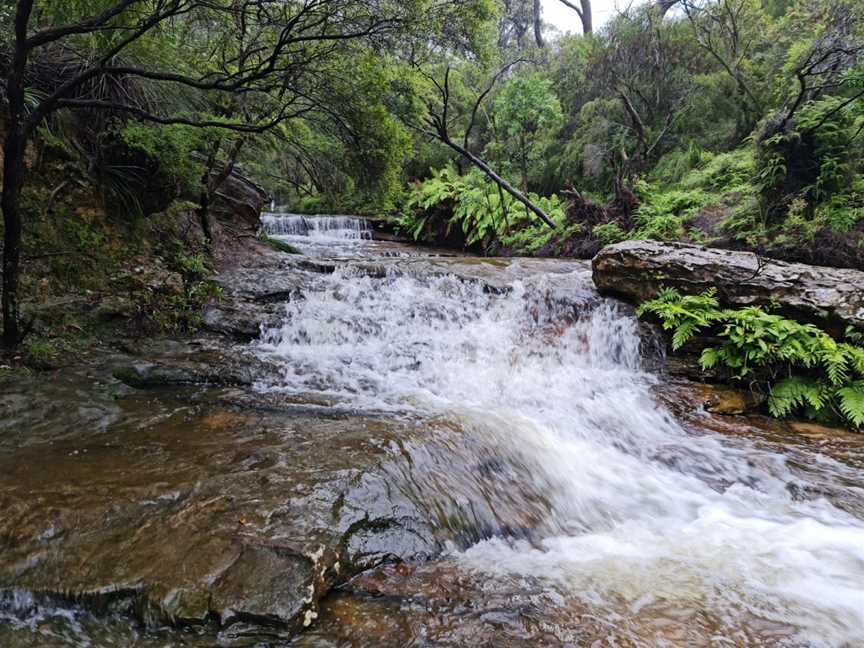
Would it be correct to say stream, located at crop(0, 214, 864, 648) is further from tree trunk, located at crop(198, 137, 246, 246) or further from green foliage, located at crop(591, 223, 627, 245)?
green foliage, located at crop(591, 223, 627, 245)

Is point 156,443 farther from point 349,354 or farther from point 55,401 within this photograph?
point 349,354

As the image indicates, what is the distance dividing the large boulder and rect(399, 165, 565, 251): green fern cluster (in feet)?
17.5

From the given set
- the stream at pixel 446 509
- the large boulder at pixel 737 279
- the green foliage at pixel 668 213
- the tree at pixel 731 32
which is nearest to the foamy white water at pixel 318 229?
the green foliage at pixel 668 213

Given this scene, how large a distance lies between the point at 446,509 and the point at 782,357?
4.74m

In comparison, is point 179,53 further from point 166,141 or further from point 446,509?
point 446,509

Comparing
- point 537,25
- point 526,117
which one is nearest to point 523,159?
point 526,117

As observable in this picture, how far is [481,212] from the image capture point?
45.2 feet

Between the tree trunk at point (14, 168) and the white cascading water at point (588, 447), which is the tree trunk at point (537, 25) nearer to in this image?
the white cascading water at point (588, 447)

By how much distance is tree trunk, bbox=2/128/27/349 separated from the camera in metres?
3.70

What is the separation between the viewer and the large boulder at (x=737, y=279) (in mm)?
5570

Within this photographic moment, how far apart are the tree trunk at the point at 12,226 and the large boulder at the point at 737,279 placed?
7.03 meters

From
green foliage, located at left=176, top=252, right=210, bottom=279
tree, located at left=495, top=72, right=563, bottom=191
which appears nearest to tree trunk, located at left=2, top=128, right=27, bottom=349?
green foliage, located at left=176, top=252, right=210, bottom=279

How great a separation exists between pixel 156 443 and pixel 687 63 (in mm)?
17130

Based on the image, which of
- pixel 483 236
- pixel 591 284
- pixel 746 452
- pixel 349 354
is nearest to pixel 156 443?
pixel 349 354
